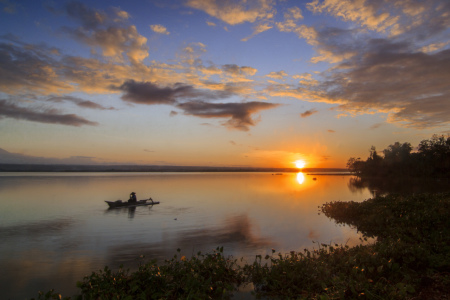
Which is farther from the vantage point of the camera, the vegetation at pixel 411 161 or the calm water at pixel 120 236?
the vegetation at pixel 411 161

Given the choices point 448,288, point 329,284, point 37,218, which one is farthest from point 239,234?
point 37,218

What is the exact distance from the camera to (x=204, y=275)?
10.8 metres

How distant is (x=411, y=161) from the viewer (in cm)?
9962

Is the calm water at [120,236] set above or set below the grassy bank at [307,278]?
below

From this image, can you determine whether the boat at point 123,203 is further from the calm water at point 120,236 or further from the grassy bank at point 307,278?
the grassy bank at point 307,278

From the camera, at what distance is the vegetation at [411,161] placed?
304 ft

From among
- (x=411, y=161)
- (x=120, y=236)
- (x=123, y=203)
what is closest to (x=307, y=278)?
(x=120, y=236)

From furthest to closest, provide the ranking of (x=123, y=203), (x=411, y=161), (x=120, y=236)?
(x=411, y=161) < (x=123, y=203) < (x=120, y=236)

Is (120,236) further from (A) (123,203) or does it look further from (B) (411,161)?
(B) (411,161)

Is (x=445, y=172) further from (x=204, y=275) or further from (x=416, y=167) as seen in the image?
(x=204, y=275)

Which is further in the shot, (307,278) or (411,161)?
(411,161)

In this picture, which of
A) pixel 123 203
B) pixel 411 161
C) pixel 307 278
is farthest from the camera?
pixel 411 161

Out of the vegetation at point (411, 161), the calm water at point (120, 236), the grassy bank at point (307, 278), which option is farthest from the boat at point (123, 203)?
the vegetation at point (411, 161)

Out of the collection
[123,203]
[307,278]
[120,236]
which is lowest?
[120,236]
